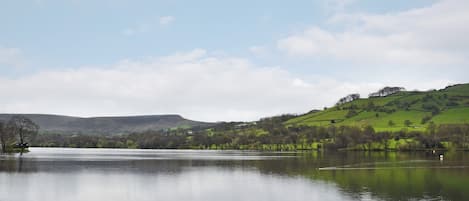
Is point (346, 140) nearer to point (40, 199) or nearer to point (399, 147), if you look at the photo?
point (399, 147)

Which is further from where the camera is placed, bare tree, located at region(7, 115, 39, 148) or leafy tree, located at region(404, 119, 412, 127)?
leafy tree, located at region(404, 119, 412, 127)

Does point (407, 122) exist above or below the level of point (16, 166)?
above

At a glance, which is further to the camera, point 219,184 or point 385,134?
point 385,134

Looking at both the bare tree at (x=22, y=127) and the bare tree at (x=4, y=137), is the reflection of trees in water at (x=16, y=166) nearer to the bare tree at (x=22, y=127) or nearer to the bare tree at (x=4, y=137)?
the bare tree at (x=4, y=137)

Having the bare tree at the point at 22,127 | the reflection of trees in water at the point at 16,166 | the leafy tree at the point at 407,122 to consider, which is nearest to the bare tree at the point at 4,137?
the bare tree at the point at 22,127

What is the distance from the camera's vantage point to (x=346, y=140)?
148m

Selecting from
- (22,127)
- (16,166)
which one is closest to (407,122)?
(22,127)

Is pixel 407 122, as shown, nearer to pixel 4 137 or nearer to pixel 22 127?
pixel 22 127

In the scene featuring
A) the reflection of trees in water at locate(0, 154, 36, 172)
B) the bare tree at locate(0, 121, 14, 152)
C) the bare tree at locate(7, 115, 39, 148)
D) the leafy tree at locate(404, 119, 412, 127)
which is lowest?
the reflection of trees in water at locate(0, 154, 36, 172)

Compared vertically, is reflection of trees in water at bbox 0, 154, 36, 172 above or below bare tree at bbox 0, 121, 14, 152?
below

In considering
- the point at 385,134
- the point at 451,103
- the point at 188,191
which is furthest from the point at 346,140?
the point at 188,191

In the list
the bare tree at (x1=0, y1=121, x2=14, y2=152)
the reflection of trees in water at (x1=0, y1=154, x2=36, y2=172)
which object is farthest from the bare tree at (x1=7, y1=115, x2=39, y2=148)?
the reflection of trees in water at (x1=0, y1=154, x2=36, y2=172)

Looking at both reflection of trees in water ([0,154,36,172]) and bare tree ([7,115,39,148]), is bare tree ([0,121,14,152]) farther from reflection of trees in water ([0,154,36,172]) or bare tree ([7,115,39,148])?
reflection of trees in water ([0,154,36,172])

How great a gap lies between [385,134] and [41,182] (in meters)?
120
